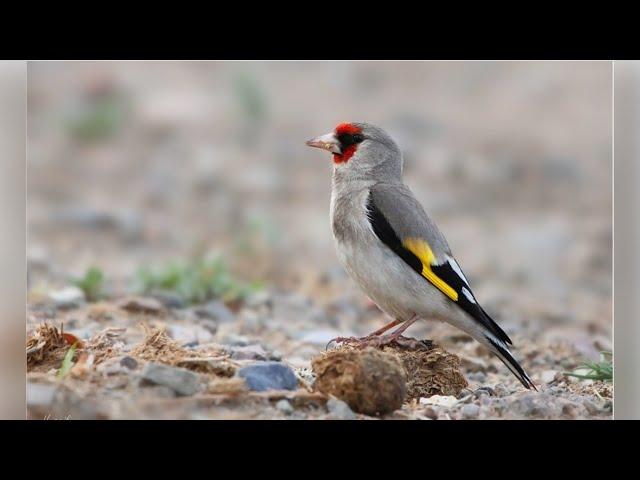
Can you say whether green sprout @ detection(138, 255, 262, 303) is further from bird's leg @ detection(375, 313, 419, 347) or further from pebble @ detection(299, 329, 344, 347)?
bird's leg @ detection(375, 313, 419, 347)

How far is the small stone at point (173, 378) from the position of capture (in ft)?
15.5

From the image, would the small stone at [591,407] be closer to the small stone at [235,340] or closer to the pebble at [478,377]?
the pebble at [478,377]

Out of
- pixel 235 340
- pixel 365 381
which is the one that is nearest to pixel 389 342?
pixel 365 381

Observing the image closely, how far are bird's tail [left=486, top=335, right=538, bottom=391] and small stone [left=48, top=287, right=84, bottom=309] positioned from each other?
3.40 m

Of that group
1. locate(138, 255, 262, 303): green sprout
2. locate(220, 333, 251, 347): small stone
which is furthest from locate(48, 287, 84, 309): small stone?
Answer: locate(220, 333, 251, 347): small stone

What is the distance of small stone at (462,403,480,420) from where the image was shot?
4949 mm

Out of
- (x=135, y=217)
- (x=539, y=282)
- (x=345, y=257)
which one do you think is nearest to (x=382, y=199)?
(x=345, y=257)

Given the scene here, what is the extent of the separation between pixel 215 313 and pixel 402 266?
2.49 metres

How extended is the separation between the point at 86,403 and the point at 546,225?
8596 millimetres

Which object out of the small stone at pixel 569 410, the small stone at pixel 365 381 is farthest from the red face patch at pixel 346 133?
the small stone at pixel 569 410

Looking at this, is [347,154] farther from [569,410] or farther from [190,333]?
[569,410]

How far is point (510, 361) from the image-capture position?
18.2ft

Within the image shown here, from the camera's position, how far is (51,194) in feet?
40.2
